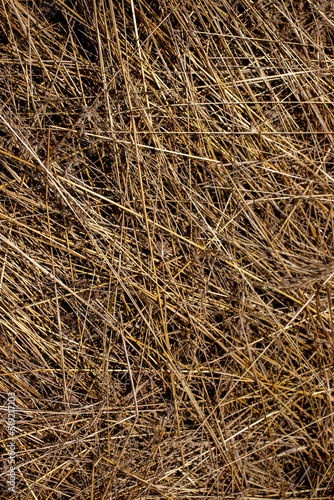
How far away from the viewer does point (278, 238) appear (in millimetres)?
1356

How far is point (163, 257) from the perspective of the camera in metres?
1.26

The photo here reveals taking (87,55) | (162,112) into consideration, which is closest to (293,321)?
(162,112)

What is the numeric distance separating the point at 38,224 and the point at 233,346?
875 mm

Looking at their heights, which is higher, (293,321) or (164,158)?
(164,158)

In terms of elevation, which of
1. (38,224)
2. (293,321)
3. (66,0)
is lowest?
(293,321)

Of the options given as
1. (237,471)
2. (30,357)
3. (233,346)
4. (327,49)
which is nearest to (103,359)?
(30,357)

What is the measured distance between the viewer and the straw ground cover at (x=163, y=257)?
1253 millimetres

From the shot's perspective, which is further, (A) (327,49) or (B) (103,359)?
(A) (327,49)

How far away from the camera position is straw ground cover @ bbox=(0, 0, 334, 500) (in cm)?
125

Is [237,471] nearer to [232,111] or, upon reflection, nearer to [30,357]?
[30,357]

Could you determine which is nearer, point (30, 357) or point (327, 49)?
point (30, 357)

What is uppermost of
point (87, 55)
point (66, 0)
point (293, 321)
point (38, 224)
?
point (66, 0)

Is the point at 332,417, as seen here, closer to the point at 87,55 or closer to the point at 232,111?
the point at 232,111

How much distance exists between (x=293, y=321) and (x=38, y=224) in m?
1.06
